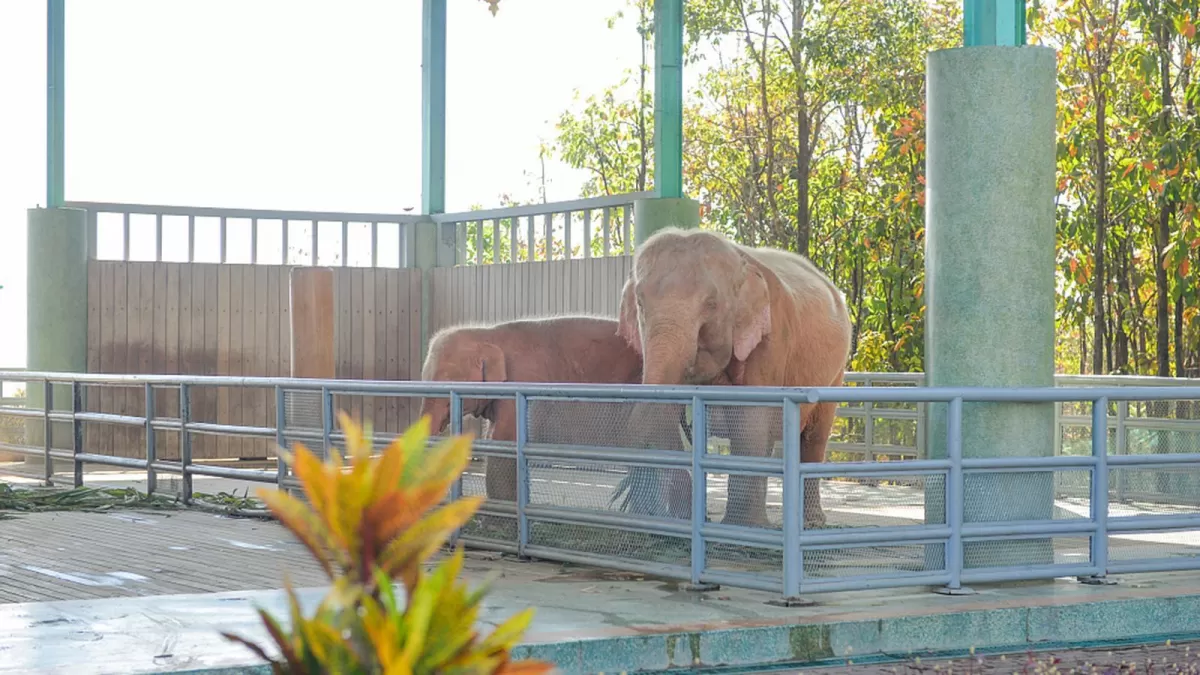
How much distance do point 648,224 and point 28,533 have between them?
6553 millimetres

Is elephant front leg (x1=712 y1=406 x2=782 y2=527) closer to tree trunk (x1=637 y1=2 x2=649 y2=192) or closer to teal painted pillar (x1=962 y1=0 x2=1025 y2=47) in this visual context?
teal painted pillar (x1=962 y1=0 x2=1025 y2=47)

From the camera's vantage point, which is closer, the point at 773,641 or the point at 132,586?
the point at 773,641

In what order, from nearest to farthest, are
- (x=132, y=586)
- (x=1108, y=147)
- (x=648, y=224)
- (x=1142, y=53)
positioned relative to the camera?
(x=132, y=586) → (x=648, y=224) → (x=1142, y=53) → (x=1108, y=147)

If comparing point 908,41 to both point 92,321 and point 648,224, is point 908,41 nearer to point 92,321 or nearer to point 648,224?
point 648,224

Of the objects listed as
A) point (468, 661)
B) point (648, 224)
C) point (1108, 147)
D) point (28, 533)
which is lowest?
point (28, 533)

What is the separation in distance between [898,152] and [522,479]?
13649mm

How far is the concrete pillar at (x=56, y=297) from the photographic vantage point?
16234mm

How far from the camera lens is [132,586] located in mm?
7613

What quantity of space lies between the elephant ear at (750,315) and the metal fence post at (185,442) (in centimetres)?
394

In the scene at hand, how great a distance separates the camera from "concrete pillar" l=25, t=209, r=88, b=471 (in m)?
16.2

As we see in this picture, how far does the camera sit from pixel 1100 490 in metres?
7.48

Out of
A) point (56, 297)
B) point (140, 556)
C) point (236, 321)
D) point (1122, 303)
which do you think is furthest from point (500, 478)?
point (1122, 303)

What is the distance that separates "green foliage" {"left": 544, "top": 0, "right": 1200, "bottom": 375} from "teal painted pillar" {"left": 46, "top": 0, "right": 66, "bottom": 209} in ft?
32.0

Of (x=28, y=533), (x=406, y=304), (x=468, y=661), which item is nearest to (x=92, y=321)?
(x=406, y=304)
